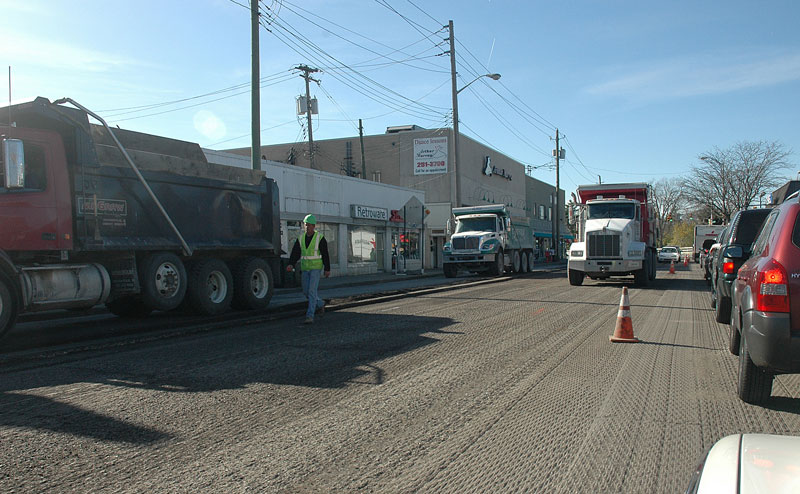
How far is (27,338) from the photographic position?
8.92 meters

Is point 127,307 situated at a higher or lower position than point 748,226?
lower

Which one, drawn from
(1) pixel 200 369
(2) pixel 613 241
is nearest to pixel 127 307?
(1) pixel 200 369

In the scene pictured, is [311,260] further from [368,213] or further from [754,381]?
[368,213]

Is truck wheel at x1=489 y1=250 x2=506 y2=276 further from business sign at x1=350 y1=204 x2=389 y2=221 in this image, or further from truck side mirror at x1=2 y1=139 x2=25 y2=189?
truck side mirror at x1=2 y1=139 x2=25 y2=189

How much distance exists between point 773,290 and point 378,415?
3.19 metres

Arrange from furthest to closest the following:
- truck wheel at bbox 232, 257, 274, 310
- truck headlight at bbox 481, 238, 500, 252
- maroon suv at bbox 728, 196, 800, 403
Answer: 1. truck headlight at bbox 481, 238, 500, 252
2. truck wheel at bbox 232, 257, 274, 310
3. maroon suv at bbox 728, 196, 800, 403

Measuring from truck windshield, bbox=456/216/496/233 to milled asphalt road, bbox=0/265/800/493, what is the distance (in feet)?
60.2

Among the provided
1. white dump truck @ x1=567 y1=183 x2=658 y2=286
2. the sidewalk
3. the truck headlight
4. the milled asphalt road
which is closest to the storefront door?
the sidewalk

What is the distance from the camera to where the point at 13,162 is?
796 centimetres

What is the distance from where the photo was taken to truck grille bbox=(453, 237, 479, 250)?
85.8 ft

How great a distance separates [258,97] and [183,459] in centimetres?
1484

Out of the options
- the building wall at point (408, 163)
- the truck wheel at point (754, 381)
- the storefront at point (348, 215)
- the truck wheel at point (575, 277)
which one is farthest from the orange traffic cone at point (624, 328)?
the building wall at point (408, 163)

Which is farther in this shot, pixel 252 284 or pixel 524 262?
pixel 524 262

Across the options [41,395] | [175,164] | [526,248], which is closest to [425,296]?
[175,164]
